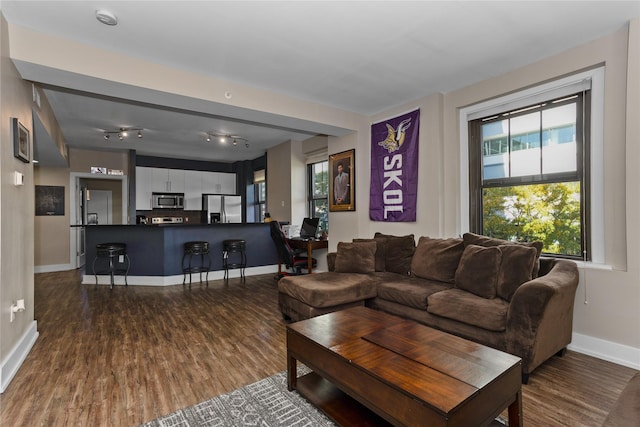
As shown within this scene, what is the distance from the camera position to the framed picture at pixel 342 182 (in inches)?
198

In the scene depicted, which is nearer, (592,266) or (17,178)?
(17,178)

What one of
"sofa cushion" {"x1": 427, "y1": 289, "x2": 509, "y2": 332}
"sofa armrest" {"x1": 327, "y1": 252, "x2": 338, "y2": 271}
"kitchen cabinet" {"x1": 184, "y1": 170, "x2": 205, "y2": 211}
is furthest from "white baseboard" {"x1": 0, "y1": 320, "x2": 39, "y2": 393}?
"kitchen cabinet" {"x1": 184, "y1": 170, "x2": 205, "y2": 211}

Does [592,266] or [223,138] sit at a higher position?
[223,138]

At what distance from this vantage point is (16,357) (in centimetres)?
244

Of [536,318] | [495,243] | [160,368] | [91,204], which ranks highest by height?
[91,204]

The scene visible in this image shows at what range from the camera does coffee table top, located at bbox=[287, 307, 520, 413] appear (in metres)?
1.36

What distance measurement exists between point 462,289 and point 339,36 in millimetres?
2523

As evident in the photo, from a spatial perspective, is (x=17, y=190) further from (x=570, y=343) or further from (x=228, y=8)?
(x=570, y=343)

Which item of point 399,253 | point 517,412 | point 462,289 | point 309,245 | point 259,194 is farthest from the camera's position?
point 259,194

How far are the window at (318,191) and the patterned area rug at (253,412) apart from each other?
4.32 metres

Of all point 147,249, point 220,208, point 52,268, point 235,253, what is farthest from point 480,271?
point 52,268

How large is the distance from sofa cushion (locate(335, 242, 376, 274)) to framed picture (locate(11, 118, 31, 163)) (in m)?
3.23

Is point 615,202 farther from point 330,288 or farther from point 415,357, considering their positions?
point 330,288

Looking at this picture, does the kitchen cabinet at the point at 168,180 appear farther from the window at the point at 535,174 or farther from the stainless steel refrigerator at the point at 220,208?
the window at the point at 535,174
